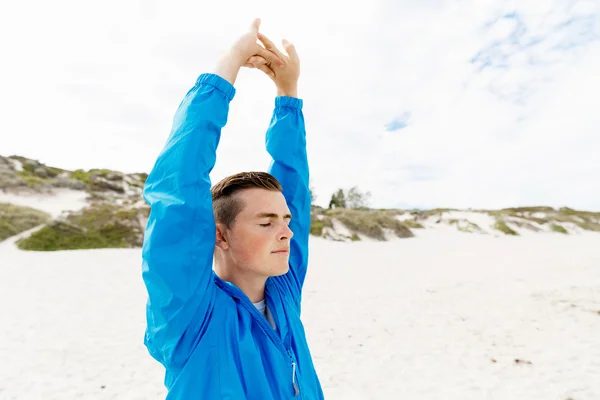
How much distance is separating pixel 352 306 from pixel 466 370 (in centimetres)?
320

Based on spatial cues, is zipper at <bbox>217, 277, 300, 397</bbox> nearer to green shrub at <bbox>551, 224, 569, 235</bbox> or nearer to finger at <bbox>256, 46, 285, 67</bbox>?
finger at <bbox>256, 46, 285, 67</bbox>

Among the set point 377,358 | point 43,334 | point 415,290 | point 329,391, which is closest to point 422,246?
point 415,290

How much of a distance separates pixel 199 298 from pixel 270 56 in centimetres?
115

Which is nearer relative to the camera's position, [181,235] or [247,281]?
[181,235]

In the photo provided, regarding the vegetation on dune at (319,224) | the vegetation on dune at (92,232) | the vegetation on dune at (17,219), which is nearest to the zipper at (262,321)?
the vegetation on dune at (92,232)

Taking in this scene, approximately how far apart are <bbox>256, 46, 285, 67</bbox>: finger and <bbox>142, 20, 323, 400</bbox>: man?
0.37ft

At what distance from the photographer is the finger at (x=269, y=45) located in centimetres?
162

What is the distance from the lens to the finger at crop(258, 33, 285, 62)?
162 cm

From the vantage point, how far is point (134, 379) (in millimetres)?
4484

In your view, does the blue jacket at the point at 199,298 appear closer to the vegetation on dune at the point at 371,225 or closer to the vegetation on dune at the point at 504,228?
the vegetation on dune at the point at 371,225

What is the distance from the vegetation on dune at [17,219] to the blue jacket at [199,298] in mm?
16811

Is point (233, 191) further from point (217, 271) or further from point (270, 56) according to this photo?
point (270, 56)

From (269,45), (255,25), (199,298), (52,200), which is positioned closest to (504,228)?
(269,45)

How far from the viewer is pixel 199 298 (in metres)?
1.14
